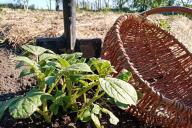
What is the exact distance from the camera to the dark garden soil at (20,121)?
5.49 ft

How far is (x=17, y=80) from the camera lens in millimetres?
2068

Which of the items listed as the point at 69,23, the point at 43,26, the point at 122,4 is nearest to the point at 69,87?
the point at 69,23

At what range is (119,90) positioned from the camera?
4.60 ft

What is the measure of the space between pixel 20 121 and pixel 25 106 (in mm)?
376

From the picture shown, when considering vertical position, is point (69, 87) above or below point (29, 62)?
below

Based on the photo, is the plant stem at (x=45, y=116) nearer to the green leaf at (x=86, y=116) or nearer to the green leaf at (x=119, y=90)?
the green leaf at (x=86, y=116)

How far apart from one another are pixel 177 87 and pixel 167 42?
0.25 metres

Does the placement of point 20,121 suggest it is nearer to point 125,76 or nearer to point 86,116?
point 86,116

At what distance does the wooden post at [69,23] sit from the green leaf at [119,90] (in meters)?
0.79

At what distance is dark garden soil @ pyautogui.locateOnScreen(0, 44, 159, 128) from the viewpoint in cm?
167

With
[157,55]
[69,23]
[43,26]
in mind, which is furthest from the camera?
[43,26]

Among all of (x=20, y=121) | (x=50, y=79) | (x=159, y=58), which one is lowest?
(x=20, y=121)

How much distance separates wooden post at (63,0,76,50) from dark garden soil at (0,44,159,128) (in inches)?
11.5

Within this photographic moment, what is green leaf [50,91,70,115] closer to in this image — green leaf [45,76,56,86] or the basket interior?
green leaf [45,76,56,86]
